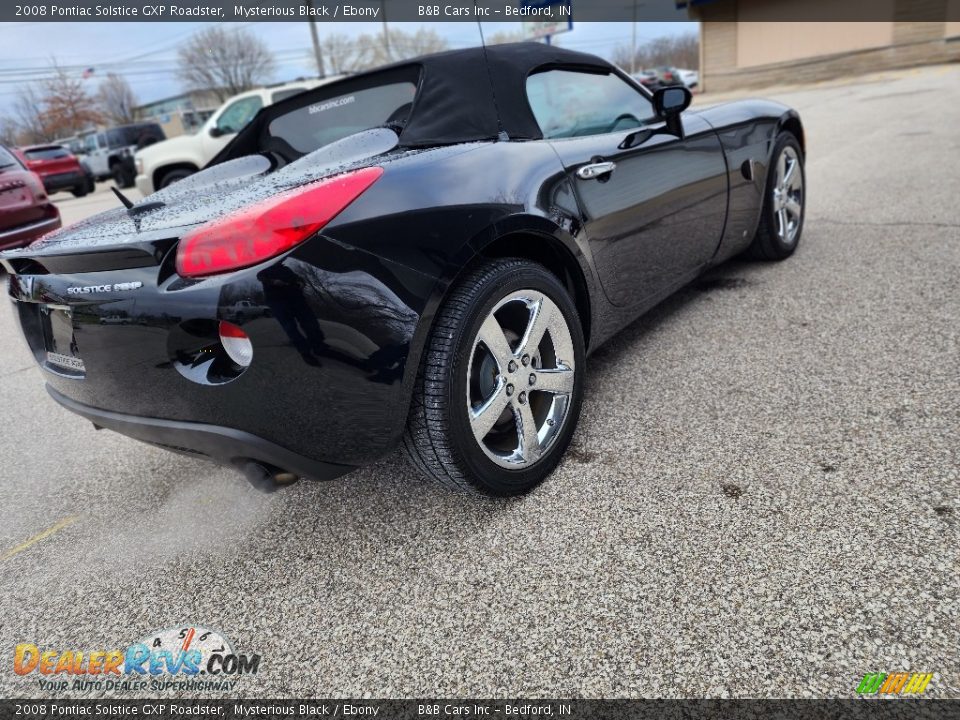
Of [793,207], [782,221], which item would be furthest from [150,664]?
[793,207]

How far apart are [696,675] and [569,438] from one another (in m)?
1.00

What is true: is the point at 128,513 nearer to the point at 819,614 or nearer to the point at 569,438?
the point at 569,438

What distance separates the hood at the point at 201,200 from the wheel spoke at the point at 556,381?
0.84 metres

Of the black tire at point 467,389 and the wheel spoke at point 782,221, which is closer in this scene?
the black tire at point 467,389

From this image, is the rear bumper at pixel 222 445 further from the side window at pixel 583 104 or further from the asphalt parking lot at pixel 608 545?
the side window at pixel 583 104

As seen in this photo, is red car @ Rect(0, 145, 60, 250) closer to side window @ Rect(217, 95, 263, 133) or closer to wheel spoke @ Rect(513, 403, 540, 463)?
side window @ Rect(217, 95, 263, 133)

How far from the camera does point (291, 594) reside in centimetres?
189

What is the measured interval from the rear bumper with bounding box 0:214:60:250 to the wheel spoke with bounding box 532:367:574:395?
6434 mm

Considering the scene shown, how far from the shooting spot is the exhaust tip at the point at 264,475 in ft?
5.86

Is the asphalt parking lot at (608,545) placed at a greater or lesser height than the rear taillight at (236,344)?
lesser

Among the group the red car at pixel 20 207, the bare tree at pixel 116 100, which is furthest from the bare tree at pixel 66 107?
the red car at pixel 20 207

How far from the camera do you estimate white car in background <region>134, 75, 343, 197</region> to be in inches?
440

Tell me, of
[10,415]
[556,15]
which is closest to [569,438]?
[10,415]

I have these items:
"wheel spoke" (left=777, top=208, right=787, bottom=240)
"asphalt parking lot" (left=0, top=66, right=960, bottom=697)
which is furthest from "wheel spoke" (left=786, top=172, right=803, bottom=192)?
"asphalt parking lot" (left=0, top=66, right=960, bottom=697)
